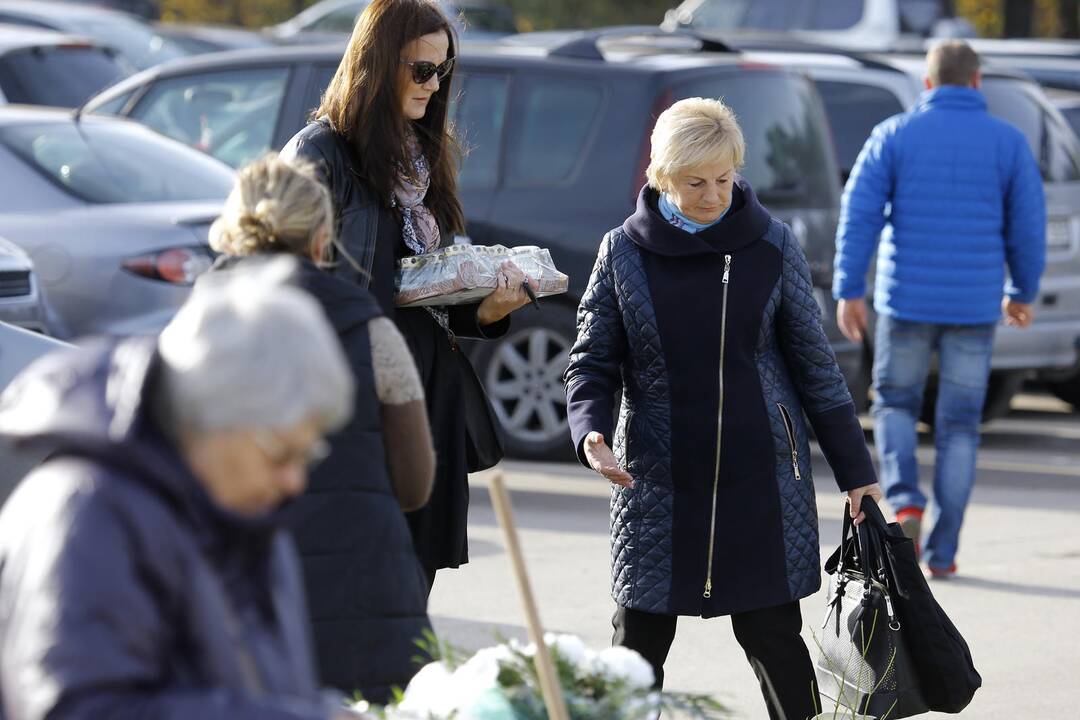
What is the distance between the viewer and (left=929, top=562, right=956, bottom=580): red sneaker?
6707 millimetres

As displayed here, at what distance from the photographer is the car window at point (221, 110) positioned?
9.09 m

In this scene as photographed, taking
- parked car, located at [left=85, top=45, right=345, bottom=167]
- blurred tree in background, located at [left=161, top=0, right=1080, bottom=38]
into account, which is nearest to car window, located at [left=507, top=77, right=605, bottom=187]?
parked car, located at [left=85, top=45, right=345, bottom=167]

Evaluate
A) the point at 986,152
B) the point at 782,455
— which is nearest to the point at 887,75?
the point at 986,152

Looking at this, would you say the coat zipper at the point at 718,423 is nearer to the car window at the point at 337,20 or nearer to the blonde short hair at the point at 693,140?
the blonde short hair at the point at 693,140

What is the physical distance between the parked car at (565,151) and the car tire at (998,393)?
5.40 feet

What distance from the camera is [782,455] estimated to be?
4.16 m

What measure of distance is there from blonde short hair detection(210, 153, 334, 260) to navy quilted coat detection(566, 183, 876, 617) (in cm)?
121

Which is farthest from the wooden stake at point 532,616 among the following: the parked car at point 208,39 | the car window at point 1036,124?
the parked car at point 208,39

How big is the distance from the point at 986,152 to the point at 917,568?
2985 mm

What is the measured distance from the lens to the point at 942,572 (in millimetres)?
6711

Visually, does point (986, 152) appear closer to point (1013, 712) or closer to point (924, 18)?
point (1013, 712)

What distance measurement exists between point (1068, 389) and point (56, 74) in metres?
6.51

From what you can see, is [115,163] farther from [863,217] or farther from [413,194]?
[413,194]

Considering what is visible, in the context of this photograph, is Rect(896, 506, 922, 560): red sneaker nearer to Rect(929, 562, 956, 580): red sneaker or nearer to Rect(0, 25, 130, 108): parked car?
Rect(929, 562, 956, 580): red sneaker
